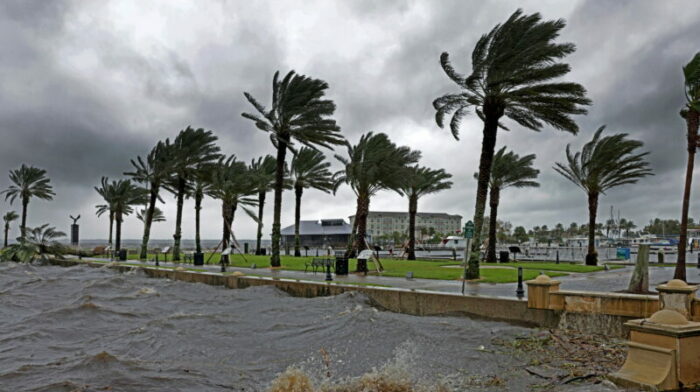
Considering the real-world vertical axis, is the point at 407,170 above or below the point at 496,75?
below

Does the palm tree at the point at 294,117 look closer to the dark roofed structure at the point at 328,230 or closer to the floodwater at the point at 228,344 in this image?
the floodwater at the point at 228,344

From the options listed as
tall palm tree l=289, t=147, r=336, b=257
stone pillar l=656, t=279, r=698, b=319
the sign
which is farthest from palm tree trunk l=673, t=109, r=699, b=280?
tall palm tree l=289, t=147, r=336, b=257

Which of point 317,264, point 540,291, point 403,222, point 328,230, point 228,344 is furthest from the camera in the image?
point 403,222

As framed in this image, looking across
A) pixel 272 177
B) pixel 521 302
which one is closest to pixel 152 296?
pixel 521 302

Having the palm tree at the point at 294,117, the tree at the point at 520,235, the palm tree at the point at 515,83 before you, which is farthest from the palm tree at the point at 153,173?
the tree at the point at 520,235

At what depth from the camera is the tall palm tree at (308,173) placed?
147ft

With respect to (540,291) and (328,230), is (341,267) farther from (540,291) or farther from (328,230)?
(328,230)

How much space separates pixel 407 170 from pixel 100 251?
1774 inches

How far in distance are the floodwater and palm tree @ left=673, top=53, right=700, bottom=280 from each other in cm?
1265

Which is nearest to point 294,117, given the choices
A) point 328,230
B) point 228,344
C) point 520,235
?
point 228,344

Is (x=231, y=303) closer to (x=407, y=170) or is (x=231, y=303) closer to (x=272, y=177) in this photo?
(x=407, y=170)

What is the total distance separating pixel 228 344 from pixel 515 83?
14.9m

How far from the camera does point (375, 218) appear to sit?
580ft

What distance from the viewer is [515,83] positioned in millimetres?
19328
